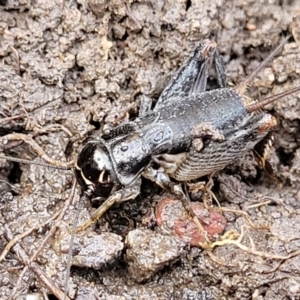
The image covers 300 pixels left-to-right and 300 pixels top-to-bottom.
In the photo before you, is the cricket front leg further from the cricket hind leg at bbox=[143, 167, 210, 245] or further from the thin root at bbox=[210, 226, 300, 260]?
the thin root at bbox=[210, 226, 300, 260]

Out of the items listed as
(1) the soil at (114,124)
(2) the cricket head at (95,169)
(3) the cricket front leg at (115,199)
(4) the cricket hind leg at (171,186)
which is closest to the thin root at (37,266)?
(1) the soil at (114,124)

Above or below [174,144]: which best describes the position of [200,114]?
above

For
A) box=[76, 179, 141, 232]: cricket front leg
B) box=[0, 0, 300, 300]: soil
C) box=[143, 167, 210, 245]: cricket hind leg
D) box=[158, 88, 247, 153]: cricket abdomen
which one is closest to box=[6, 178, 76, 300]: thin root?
box=[0, 0, 300, 300]: soil

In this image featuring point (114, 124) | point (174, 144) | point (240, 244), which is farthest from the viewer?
point (114, 124)

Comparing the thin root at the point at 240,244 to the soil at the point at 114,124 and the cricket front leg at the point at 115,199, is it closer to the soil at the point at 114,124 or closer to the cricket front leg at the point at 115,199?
the soil at the point at 114,124

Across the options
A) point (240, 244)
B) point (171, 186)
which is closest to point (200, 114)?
point (171, 186)

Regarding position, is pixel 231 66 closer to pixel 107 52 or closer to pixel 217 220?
pixel 107 52

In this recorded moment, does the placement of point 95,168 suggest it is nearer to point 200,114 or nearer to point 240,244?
point 200,114

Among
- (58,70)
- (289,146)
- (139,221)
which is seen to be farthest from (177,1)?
(139,221)
